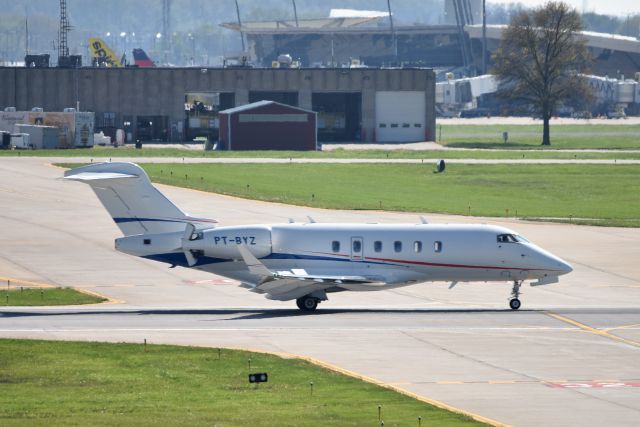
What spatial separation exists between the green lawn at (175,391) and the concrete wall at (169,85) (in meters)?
108

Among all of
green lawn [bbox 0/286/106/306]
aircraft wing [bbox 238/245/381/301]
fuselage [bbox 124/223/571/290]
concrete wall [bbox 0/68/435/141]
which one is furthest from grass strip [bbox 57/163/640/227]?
concrete wall [bbox 0/68/435/141]

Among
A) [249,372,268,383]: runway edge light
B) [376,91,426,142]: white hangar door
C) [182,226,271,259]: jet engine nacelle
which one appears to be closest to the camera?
[249,372,268,383]: runway edge light

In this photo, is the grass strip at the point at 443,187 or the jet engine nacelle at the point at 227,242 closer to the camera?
the jet engine nacelle at the point at 227,242

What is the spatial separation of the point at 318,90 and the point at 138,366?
116 m

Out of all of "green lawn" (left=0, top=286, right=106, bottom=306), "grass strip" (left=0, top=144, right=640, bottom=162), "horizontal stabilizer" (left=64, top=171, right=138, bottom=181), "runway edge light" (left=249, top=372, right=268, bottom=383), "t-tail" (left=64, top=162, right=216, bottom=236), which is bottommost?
"green lawn" (left=0, top=286, right=106, bottom=306)

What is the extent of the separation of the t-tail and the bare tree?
4069 inches

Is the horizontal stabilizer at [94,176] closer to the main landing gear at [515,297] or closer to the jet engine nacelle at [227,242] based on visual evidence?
the jet engine nacelle at [227,242]

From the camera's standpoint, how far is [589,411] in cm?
3375

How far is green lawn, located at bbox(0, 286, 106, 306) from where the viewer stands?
52125mm

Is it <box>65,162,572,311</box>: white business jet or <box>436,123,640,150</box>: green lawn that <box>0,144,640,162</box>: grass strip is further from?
<box>65,162,572,311</box>: white business jet

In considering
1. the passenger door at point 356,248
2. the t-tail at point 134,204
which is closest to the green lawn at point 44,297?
the t-tail at point 134,204

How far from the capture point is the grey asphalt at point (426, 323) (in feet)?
120

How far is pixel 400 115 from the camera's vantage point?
15388 cm

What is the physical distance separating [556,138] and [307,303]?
400ft
